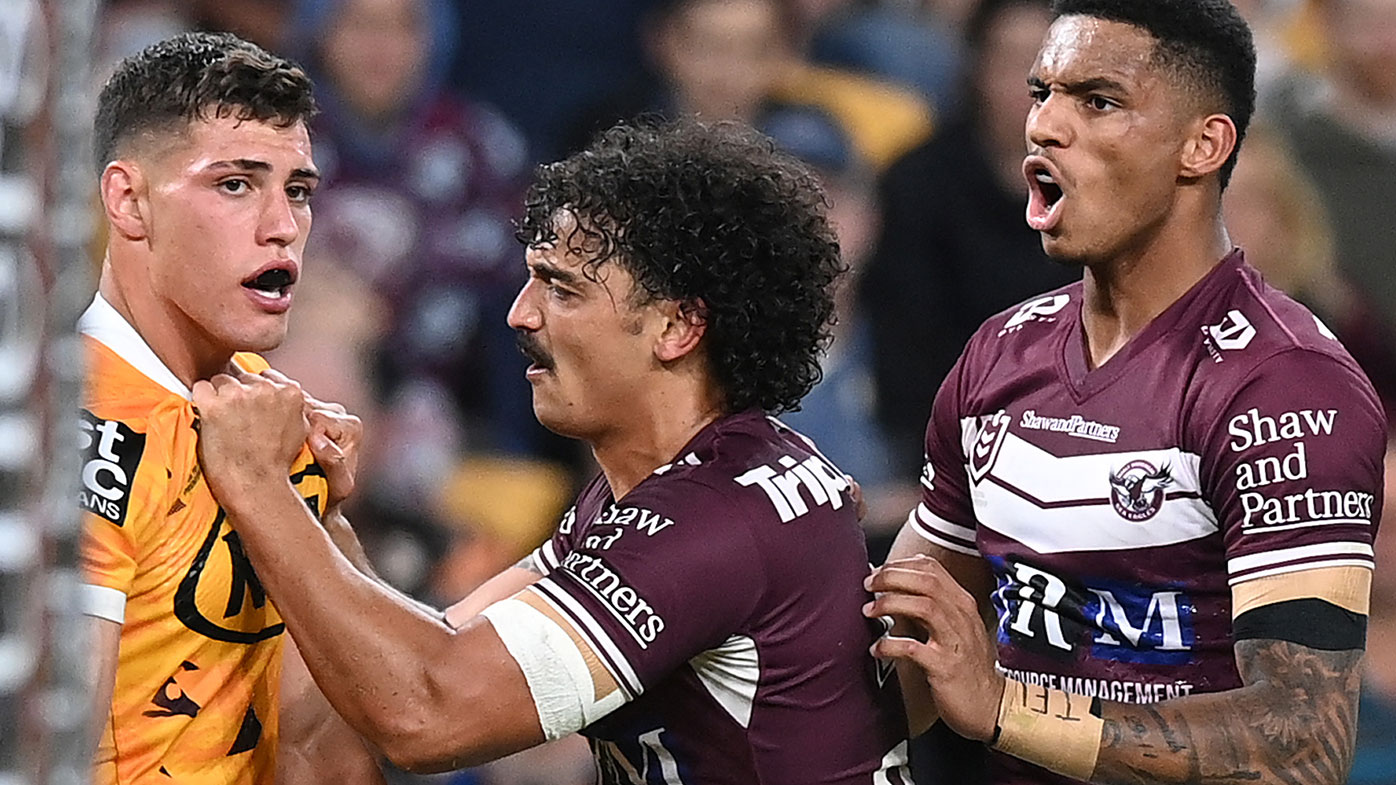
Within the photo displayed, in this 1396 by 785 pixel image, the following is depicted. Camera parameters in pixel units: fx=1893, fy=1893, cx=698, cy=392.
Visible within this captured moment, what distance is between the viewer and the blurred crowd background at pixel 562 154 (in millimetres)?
5895

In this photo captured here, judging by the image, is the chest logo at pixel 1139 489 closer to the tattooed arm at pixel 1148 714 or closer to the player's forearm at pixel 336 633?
the tattooed arm at pixel 1148 714

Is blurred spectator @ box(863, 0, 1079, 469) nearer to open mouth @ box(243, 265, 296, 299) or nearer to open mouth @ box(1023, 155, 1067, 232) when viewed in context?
open mouth @ box(1023, 155, 1067, 232)

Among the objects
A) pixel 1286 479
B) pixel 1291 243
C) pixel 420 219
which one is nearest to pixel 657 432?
pixel 1286 479

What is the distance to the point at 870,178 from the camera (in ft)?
20.8

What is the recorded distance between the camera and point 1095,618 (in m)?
3.13

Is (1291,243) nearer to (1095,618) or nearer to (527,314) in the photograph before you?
(1095,618)

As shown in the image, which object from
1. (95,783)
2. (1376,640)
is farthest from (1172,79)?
(1376,640)

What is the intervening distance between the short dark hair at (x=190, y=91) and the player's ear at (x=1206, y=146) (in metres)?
1.45

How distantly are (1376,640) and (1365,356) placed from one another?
111 centimetres

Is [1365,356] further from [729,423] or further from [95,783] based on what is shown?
[95,783]

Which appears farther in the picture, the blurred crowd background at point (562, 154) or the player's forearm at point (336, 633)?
the blurred crowd background at point (562, 154)

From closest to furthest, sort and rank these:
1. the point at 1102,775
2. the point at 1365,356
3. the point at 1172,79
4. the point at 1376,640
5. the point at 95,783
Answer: the point at 95,783 → the point at 1102,775 → the point at 1172,79 → the point at 1376,640 → the point at 1365,356

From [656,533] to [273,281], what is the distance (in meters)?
0.70

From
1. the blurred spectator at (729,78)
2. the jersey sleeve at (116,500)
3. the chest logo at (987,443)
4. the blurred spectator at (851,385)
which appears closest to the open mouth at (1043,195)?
the chest logo at (987,443)
